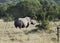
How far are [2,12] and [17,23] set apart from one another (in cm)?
3772

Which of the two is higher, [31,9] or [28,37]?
[31,9]

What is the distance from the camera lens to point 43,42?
40.2 ft

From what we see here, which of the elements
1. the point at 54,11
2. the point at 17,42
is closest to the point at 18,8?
the point at 54,11

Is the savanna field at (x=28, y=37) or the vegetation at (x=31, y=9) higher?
the vegetation at (x=31, y=9)

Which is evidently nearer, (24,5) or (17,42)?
(17,42)

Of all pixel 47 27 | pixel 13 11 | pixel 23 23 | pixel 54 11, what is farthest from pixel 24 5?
pixel 47 27

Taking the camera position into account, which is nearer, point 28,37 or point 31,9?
point 28,37

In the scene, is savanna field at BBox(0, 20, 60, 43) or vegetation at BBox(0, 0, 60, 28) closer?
savanna field at BBox(0, 20, 60, 43)

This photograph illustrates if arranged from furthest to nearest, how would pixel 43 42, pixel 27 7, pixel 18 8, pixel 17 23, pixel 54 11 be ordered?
pixel 18 8 < pixel 27 7 < pixel 54 11 < pixel 17 23 < pixel 43 42

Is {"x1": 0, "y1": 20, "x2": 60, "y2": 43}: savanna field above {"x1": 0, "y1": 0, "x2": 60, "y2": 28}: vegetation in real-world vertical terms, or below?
below

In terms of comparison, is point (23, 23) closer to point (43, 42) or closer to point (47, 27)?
point (47, 27)

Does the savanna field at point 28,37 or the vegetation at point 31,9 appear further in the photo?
the vegetation at point 31,9

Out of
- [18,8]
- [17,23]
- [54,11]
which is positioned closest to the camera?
[17,23]

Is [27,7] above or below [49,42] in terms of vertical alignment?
above
